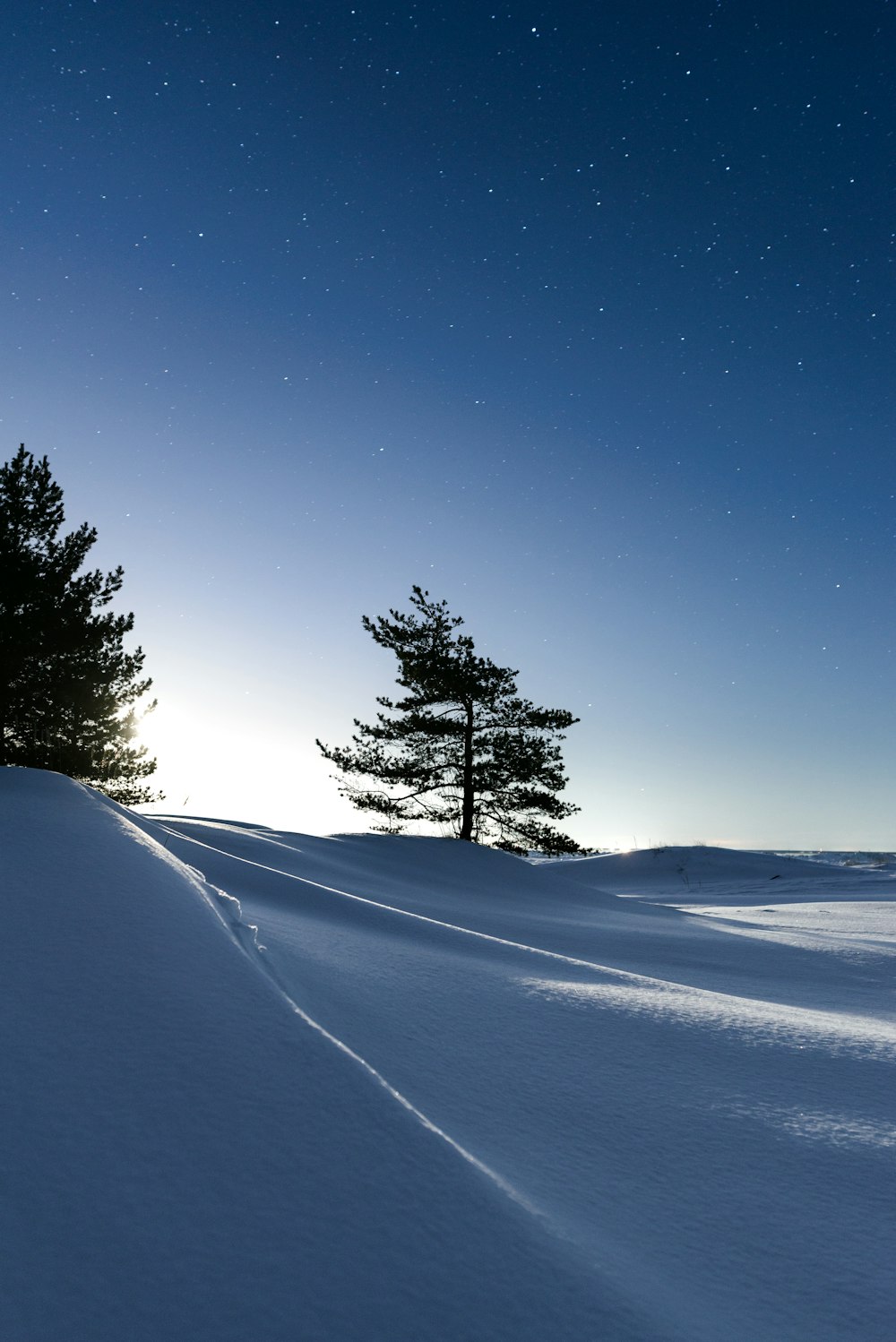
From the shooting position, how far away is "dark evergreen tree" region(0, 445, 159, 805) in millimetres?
13688

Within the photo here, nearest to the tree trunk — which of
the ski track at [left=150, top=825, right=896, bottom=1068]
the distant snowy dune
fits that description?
the distant snowy dune

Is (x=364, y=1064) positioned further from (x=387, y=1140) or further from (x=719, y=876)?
(x=719, y=876)

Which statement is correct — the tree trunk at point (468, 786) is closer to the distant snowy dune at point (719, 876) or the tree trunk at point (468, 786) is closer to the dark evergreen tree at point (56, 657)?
the distant snowy dune at point (719, 876)

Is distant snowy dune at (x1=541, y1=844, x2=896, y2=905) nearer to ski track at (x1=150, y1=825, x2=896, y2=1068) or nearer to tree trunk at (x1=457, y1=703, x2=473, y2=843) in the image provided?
tree trunk at (x1=457, y1=703, x2=473, y2=843)

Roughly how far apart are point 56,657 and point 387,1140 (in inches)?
592

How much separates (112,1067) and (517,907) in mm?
5990

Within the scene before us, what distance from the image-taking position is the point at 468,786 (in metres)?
17.5

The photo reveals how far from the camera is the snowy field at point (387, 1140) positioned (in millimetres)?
909

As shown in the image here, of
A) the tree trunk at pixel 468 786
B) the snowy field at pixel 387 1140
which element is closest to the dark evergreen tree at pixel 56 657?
the tree trunk at pixel 468 786

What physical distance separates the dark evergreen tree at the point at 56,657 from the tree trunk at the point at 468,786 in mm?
7595

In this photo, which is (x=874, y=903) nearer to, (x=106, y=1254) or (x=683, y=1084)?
(x=683, y=1084)

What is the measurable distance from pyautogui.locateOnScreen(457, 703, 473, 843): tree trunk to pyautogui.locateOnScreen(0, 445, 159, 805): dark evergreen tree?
7595mm

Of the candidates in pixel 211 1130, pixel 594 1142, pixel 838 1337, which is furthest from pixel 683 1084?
pixel 211 1130

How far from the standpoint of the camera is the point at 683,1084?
180 cm
